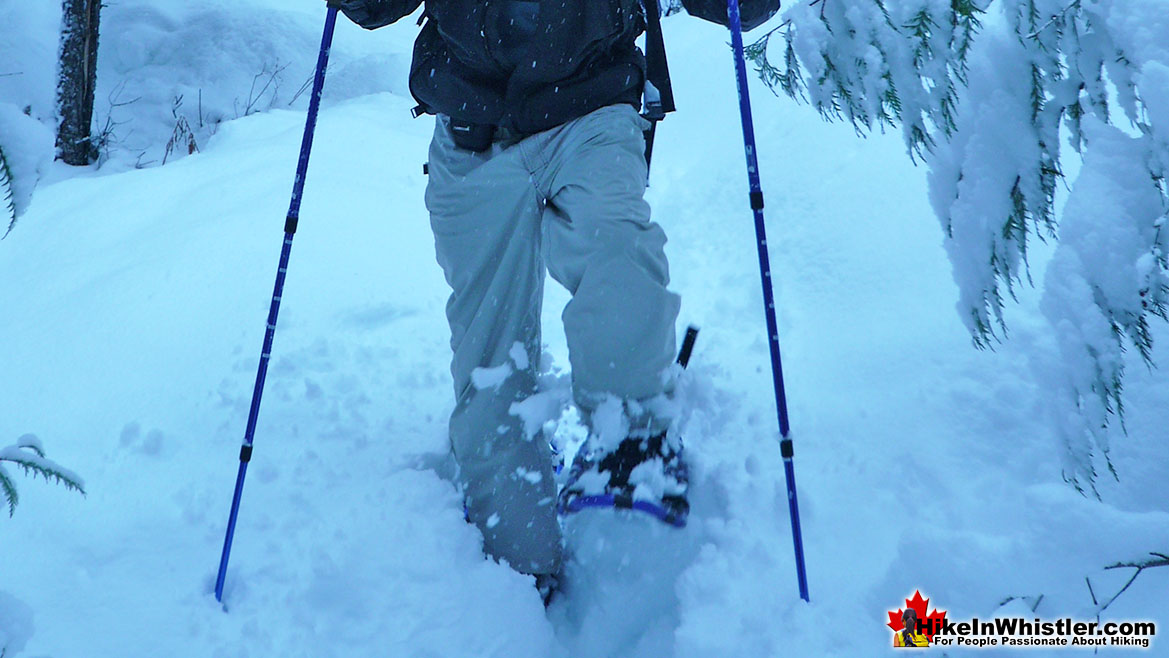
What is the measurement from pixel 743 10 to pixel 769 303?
0.96 metres

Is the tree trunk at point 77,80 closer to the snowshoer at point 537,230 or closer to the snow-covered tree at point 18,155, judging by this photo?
the snowshoer at point 537,230

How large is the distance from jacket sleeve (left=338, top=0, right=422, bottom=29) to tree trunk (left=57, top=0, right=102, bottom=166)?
5.55 meters

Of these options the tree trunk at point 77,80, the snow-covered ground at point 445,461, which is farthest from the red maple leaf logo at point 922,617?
the tree trunk at point 77,80

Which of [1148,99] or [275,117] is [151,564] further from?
[275,117]

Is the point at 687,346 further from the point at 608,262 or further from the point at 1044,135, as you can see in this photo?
the point at 1044,135

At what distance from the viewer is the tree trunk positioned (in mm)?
6777

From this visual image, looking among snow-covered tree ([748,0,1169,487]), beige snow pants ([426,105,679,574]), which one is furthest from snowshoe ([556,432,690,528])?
snow-covered tree ([748,0,1169,487])

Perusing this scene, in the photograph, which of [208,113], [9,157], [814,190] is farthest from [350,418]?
[208,113]

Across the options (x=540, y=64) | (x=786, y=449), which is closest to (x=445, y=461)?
(x=786, y=449)

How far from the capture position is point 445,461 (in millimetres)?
2824

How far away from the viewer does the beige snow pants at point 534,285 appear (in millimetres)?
2277

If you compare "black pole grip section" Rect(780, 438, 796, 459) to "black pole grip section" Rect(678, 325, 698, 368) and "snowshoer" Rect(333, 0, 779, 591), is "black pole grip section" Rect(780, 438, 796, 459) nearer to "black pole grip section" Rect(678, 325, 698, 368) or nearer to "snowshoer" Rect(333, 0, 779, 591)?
"snowshoer" Rect(333, 0, 779, 591)

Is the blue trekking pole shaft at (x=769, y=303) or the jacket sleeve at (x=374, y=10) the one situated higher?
the jacket sleeve at (x=374, y=10)

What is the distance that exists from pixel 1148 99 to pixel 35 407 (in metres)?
3.44
